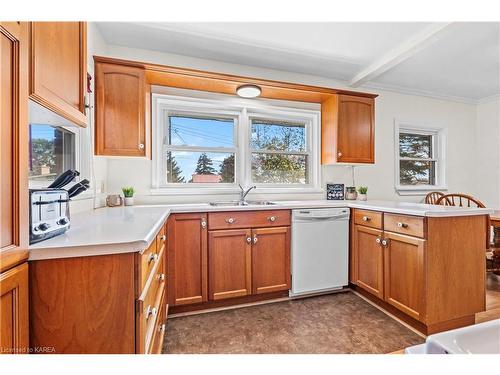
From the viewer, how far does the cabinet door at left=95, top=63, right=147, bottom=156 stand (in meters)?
2.04

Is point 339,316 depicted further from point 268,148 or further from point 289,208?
point 268,148

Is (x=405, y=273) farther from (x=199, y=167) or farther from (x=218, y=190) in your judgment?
(x=199, y=167)

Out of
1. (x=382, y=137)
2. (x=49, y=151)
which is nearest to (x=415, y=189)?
(x=382, y=137)

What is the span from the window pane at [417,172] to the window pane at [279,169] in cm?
158

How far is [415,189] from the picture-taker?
11.8ft

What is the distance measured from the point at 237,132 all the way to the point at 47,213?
218 centimetres

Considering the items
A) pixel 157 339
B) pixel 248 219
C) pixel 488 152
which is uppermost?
pixel 488 152

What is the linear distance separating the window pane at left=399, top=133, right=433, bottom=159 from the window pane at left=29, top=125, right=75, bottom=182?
3.96 metres

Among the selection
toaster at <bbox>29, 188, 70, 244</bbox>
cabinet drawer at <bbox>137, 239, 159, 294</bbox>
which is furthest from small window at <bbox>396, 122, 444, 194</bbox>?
toaster at <bbox>29, 188, 70, 244</bbox>

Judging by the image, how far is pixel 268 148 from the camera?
3.06 meters

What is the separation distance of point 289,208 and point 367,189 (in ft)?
4.87

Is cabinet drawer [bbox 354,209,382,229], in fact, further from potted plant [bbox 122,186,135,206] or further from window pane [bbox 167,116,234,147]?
potted plant [bbox 122,186,135,206]

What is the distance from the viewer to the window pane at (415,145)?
3648 mm

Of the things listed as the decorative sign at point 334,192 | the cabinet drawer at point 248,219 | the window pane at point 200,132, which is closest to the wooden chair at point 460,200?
the decorative sign at point 334,192
